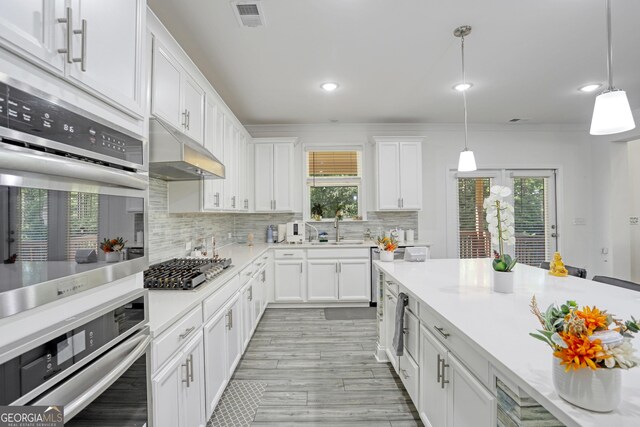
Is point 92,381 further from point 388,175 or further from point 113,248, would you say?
point 388,175

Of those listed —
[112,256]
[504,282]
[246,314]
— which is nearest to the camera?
[112,256]

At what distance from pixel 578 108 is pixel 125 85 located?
545 centimetres

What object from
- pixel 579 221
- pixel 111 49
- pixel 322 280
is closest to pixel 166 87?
pixel 111 49

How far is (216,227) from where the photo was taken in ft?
13.2

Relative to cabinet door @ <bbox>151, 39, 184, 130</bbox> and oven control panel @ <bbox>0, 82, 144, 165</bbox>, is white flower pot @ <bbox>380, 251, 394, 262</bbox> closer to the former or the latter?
cabinet door @ <bbox>151, 39, 184, 130</bbox>

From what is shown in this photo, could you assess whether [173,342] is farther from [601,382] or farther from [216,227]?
[216,227]

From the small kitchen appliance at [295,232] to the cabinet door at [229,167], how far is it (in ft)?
3.82

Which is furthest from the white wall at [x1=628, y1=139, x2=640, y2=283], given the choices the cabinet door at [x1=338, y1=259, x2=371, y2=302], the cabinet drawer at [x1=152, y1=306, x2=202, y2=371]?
the cabinet drawer at [x1=152, y1=306, x2=202, y2=371]

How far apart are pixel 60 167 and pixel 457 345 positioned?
1513 millimetres

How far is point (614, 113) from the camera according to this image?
A: 154 centimetres

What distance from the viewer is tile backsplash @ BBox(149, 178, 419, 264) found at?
2.50m

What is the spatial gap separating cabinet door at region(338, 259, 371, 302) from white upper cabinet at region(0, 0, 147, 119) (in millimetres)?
3518

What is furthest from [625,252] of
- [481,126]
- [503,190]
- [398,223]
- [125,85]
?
[125,85]

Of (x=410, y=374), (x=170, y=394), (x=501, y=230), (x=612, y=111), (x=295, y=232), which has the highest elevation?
(x=612, y=111)
